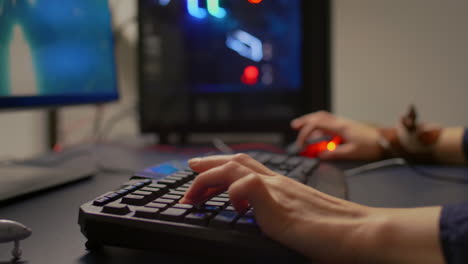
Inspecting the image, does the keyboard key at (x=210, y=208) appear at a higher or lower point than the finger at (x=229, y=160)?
lower

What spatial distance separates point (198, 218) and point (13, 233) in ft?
0.51

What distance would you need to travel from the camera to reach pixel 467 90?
1309 millimetres

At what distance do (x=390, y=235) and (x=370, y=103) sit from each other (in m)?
1.13

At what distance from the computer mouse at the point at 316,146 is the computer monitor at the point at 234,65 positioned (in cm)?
23

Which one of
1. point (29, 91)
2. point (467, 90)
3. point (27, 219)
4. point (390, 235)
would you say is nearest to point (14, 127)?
point (29, 91)

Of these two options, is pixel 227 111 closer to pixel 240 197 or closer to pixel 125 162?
pixel 125 162

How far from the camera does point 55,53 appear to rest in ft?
2.38

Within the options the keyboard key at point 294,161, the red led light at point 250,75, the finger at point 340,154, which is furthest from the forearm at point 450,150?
the red led light at point 250,75

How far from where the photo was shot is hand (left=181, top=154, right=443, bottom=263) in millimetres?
324

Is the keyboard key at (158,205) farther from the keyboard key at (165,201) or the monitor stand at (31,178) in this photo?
the monitor stand at (31,178)

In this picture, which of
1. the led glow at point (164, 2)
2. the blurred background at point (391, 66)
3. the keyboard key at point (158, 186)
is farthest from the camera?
the blurred background at point (391, 66)

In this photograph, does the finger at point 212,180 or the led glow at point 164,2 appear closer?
the finger at point 212,180

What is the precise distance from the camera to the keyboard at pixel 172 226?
33cm

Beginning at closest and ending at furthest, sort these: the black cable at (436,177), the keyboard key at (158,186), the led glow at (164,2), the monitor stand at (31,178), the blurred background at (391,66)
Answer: the keyboard key at (158,186)
the monitor stand at (31,178)
the black cable at (436,177)
the led glow at (164,2)
the blurred background at (391,66)
